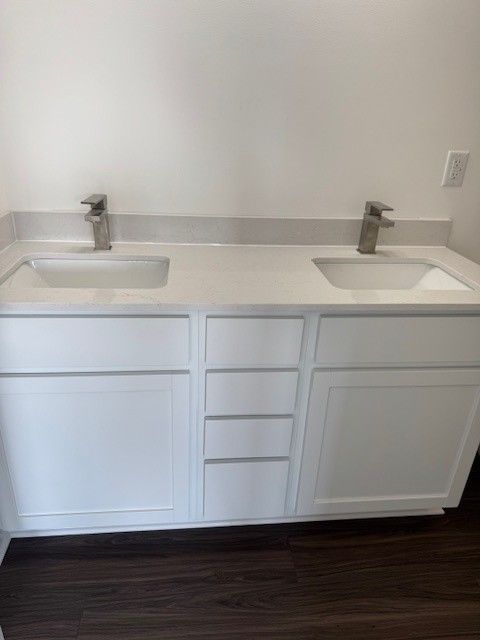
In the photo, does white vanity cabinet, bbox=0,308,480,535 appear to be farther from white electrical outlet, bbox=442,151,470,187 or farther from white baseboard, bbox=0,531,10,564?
white electrical outlet, bbox=442,151,470,187

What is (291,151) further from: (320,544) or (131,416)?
(320,544)

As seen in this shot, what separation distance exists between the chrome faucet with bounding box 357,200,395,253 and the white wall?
6cm

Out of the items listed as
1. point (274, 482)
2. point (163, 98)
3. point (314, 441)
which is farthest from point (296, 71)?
point (274, 482)

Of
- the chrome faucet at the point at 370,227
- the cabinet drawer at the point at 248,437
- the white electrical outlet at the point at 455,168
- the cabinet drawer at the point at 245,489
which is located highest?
the white electrical outlet at the point at 455,168

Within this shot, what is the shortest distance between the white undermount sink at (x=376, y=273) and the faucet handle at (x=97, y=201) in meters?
0.77

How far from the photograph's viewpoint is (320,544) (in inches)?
60.1

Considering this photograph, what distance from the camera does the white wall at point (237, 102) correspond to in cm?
137

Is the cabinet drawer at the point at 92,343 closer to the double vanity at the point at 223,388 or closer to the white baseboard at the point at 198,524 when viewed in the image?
the double vanity at the point at 223,388

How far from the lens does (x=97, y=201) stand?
1.45 metres

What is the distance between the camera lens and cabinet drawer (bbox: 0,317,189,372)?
1151 mm

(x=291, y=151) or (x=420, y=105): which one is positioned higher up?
(x=420, y=105)

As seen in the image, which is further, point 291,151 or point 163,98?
point 291,151

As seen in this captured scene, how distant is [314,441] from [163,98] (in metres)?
1.20

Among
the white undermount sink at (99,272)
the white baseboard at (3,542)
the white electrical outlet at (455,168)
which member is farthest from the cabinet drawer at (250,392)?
the white electrical outlet at (455,168)
